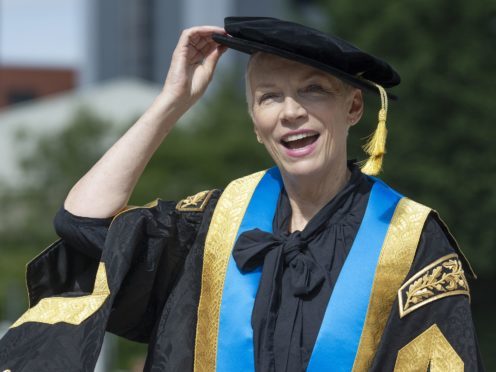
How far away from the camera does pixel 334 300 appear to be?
2.91m

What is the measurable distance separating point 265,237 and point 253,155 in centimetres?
1420

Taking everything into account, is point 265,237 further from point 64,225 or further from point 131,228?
point 64,225

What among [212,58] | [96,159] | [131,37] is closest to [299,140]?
[212,58]

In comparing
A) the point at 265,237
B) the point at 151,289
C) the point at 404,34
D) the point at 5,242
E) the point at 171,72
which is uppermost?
the point at 171,72

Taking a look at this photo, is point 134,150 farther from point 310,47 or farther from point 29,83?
point 29,83

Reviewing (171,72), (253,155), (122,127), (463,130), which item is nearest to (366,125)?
(463,130)

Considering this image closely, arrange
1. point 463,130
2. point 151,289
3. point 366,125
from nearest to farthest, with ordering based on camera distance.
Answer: point 151,289
point 366,125
point 463,130

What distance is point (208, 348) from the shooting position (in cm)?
306

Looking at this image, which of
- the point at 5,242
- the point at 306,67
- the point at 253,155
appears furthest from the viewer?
the point at 5,242

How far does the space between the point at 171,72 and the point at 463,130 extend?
41.6 feet

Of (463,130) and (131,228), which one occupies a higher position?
(131,228)

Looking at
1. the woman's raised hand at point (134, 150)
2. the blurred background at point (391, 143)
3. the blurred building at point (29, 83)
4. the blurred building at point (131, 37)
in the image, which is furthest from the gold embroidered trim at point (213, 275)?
the blurred building at point (29, 83)

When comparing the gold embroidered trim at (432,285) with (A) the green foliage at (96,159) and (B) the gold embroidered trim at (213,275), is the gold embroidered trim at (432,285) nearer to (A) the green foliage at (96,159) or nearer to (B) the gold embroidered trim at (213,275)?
(B) the gold embroidered trim at (213,275)

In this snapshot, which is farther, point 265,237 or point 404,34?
point 404,34
